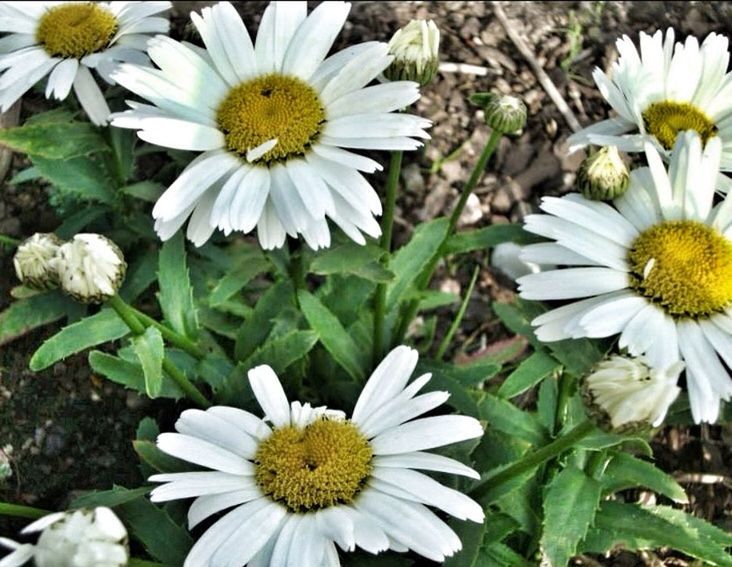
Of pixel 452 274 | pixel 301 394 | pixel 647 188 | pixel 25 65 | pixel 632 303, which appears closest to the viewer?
pixel 632 303

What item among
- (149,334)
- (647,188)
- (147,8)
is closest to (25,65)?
(147,8)

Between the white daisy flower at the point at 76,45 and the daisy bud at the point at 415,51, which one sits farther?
the white daisy flower at the point at 76,45

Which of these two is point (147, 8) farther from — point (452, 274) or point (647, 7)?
point (647, 7)

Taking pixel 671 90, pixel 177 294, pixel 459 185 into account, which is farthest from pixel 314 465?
pixel 459 185

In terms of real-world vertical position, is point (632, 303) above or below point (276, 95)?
below

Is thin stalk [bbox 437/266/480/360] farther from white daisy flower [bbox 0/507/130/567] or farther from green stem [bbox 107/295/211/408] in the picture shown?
white daisy flower [bbox 0/507/130/567]

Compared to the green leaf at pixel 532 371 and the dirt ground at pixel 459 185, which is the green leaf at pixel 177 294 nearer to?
the dirt ground at pixel 459 185

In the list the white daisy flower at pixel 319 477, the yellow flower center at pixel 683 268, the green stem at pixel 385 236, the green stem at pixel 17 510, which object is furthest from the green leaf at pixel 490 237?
the green stem at pixel 17 510

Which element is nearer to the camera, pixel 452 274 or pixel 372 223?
pixel 372 223
